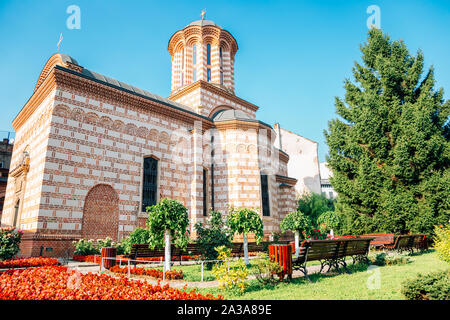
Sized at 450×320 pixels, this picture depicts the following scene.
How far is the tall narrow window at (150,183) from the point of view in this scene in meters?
14.8

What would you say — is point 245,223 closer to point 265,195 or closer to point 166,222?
point 166,222

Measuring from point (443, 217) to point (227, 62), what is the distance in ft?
56.2

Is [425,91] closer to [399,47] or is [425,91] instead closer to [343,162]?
[399,47]

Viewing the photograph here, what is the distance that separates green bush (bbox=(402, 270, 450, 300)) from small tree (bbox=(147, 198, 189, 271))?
6.27 m

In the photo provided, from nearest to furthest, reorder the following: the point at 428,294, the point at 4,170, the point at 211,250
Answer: the point at 428,294
the point at 211,250
the point at 4,170

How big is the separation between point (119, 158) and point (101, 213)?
2741 millimetres

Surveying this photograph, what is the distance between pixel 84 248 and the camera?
1154cm

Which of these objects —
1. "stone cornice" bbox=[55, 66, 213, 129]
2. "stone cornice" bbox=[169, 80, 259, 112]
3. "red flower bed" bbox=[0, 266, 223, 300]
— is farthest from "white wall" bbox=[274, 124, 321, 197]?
"red flower bed" bbox=[0, 266, 223, 300]

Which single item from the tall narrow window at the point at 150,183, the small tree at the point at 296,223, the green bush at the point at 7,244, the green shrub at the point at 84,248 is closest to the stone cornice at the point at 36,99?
the tall narrow window at the point at 150,183

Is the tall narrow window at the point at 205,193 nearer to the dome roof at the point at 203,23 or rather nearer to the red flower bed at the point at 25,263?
the red flower bed at the point at 25,263

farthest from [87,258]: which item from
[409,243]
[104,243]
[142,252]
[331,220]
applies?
[409,243]

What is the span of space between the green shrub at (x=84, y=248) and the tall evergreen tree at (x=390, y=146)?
12.5m

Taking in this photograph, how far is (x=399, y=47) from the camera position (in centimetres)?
1620

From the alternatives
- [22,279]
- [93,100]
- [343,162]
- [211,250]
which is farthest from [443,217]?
[93,100]
